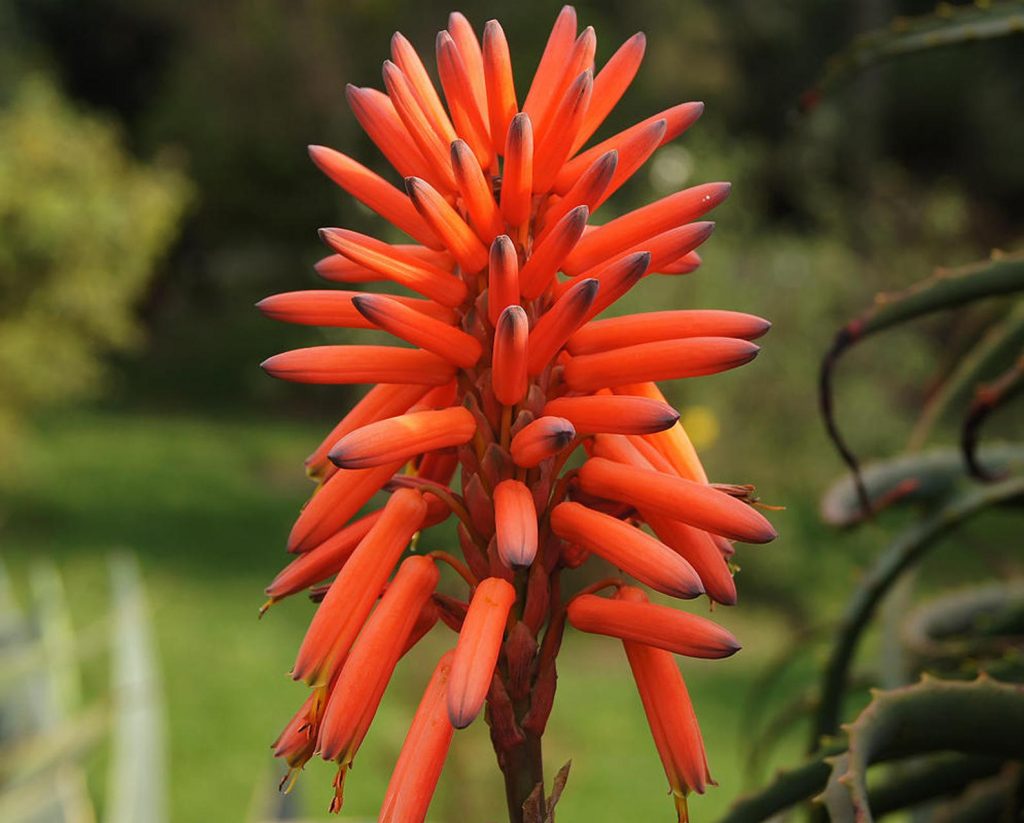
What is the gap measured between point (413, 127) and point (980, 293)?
1.76 ft

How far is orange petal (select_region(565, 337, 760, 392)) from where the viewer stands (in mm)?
767

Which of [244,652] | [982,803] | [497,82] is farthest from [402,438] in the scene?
[244,652]

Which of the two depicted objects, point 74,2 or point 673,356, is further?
point 74,2

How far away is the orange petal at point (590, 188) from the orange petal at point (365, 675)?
0.26 meters

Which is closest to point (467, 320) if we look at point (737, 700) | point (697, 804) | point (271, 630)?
point (697, 804)

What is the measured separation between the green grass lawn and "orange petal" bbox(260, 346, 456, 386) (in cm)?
342

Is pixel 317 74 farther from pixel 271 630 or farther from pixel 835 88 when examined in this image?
pixel 835 88

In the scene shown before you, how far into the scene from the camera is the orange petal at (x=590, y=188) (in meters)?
0.79

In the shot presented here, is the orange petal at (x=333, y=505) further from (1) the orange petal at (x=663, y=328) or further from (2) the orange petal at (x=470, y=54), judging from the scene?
(2) the orange petal at (x=470, y=54)

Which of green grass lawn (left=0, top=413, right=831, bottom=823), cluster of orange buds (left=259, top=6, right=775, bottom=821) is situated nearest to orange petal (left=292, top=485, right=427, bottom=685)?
cluster of orange buds (left=259, top=6, right=775, bottom=821)

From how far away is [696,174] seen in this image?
940cm

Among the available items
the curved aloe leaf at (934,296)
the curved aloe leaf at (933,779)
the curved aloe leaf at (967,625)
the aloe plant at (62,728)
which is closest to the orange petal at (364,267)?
the curved aloe leaf at (934,296)

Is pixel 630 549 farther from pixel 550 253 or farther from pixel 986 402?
pixel 986 402

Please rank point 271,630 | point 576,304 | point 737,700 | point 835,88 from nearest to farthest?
point 576,304, point 835,88, point 737,700, point 271,630
